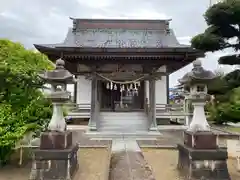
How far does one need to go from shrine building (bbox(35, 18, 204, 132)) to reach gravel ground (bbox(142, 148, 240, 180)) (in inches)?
145

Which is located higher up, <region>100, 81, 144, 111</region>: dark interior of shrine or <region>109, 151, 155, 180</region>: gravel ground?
<region>100, 81, 144, 111</region>: dark interior of shrine

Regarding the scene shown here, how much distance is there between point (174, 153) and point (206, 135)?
8.71ft

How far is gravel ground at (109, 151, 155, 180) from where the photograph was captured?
5.19 m

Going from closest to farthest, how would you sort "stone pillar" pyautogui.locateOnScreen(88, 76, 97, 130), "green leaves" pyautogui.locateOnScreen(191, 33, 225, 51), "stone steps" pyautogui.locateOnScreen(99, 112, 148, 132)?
"stone pillar" pyautogui.locateOnScreen(88, 76, 97, 130)
"green leaves" pyautogui.locateOnScreen(191, 33, 225, 51)
"stone steps" pyautogui.locateOnScreen(99, 112, 148, 132)

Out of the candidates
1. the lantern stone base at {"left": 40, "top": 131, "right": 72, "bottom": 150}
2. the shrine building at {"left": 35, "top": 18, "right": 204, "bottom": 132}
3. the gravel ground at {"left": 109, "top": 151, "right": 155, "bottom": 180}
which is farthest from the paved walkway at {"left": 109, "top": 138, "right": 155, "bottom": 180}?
the shrine building at {"left": 35, "top": 18, "right": 204, "bottom": 132}

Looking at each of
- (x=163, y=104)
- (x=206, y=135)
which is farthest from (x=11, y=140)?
(x=163, y=104)

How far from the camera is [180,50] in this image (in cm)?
1034

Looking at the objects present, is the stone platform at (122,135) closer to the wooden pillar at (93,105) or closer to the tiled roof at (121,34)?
the wooden pillar at (93,105)

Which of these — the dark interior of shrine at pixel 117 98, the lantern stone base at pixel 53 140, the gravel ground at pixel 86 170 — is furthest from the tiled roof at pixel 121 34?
the lantern stone base at pixel 53 140

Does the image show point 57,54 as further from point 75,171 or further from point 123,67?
point 75,171

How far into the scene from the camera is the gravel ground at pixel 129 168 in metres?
5.19

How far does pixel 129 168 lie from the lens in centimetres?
570

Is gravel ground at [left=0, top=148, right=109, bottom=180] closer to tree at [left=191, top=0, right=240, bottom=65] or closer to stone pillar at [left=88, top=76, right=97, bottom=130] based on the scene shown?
stone pillar at [left=88, top=76, right=97, bottom=130]

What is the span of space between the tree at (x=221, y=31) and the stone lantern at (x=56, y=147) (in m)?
8.47
